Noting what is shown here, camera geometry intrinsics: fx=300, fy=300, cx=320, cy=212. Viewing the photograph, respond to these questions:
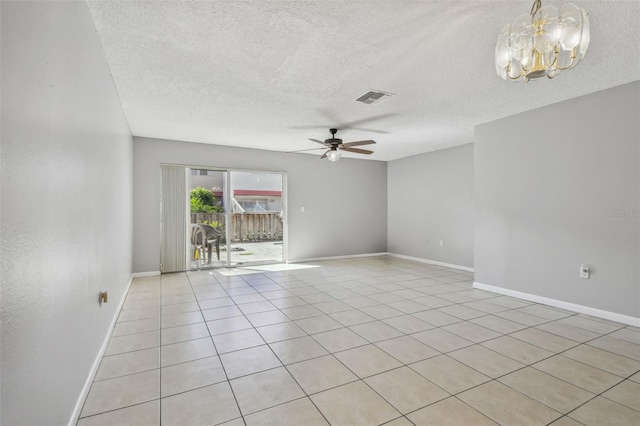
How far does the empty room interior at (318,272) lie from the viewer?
4.60ft

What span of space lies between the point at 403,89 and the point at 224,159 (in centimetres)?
404

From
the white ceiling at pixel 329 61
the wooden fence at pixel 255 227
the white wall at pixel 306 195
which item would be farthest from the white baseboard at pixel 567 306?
the wooden fence at pixel 255 227

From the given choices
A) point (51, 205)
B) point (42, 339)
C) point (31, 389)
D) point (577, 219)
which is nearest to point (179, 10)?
point (51, 205)

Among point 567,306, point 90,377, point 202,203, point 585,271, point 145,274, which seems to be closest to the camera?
point 90,377

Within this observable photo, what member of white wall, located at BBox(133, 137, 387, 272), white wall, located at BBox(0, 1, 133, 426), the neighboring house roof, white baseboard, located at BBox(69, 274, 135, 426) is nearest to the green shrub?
white wall, located at BBox(133, 137, 387, 272)

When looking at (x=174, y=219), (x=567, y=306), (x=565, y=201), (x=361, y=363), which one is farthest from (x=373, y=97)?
(x=174, y=219)

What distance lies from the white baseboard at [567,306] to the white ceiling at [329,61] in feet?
7.30

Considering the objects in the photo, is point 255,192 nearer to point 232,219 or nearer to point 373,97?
point 232,219

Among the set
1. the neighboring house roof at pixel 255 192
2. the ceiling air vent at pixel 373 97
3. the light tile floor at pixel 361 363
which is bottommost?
the light tile floor at pixel 361 363

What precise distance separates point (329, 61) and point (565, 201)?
129 inches

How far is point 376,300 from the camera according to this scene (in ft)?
13.2

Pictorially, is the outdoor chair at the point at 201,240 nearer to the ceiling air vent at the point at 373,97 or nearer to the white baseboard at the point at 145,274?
the white baseboard at the point at 145,274

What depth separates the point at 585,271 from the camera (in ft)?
11.4

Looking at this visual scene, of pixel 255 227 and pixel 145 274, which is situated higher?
pixel 255 227
